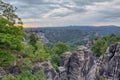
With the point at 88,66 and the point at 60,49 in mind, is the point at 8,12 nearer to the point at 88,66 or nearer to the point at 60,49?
the point at 88,66

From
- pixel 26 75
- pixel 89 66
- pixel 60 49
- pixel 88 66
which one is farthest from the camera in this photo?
pixel 60 49

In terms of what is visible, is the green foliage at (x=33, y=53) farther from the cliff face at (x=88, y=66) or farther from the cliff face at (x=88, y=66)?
the cliff face at (x=88, y=66)

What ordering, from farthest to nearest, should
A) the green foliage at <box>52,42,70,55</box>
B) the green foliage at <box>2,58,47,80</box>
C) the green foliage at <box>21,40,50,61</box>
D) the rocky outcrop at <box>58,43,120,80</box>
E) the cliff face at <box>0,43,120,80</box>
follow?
the green foliage at <box>52,42,70,55</box> < the rocky outcrop at <box>58,43,120,80</box> < the cliff face at <box>0,43,120,80</box> < the green foliage at <box>21,40,50,61</box> < the green foliage at <box>2,58,47,80</box>

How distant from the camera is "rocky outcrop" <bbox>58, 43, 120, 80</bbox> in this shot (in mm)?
52500

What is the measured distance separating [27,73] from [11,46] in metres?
3.21

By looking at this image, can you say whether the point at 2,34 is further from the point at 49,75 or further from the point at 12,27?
the point at 49,75

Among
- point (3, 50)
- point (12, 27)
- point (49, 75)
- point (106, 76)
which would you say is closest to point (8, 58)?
point (3, 50)

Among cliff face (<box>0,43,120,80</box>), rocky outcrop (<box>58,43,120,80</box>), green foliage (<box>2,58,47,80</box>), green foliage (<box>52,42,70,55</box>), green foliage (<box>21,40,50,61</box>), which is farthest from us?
green foliage (<box>52,42,70,55</box>)

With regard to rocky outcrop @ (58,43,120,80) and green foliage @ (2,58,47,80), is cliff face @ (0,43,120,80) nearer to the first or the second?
rocky outcrop @ (58,43,120,80)

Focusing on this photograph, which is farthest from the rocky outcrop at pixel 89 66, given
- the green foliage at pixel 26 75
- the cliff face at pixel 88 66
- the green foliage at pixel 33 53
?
the green foliage at pixel 26 75

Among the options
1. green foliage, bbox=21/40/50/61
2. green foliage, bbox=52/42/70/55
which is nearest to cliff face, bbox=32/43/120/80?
green foliage, bbox=21/40/50/61

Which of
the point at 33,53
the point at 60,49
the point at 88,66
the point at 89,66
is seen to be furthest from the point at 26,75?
the point at 60,49

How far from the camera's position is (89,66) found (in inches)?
2478

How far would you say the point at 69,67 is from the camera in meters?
61.1
